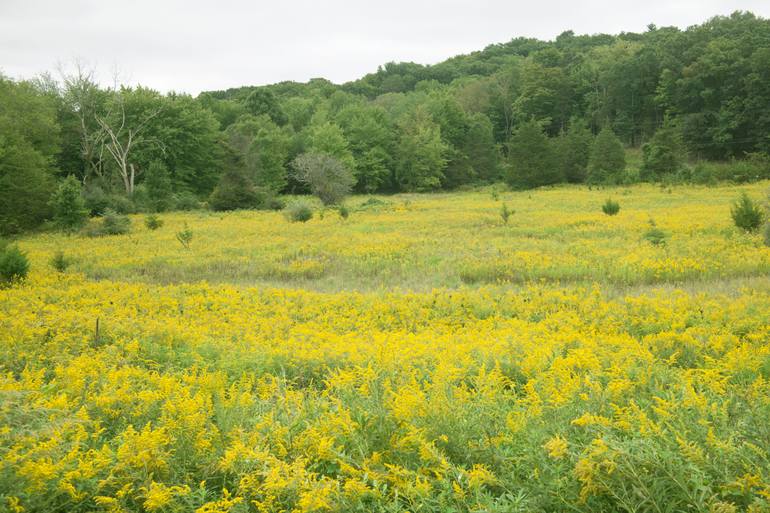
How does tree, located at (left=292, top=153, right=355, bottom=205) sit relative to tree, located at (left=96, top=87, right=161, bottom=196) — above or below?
below

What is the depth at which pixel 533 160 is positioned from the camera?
53.9 metres

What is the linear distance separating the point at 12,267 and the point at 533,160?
47.9 m

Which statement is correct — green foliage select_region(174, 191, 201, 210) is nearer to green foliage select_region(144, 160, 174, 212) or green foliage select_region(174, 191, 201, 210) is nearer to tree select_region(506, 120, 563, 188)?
green foliage select_region(144, 160, 174, 212)

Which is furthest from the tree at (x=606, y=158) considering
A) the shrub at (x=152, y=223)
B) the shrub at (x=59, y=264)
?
the shrub at (x=59, y=264)

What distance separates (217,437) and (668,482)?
10.4 feet

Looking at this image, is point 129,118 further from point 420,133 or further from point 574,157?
point 574,157

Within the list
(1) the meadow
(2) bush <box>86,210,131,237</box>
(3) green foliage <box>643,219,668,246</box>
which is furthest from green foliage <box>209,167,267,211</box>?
(3) green foliage <box>643,219,668,246</box>

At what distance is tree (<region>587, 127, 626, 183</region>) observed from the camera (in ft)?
165

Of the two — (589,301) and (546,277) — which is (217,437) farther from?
(546,277)

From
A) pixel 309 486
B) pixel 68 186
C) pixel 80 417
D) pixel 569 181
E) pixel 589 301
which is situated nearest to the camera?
pixel 309 486

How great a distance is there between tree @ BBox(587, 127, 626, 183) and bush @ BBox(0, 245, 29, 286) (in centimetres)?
4700

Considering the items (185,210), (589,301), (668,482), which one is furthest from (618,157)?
(668,482)

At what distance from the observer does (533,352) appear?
22.7 feet

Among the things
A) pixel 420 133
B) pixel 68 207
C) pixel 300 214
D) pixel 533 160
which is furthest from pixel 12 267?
pixel 420 133
